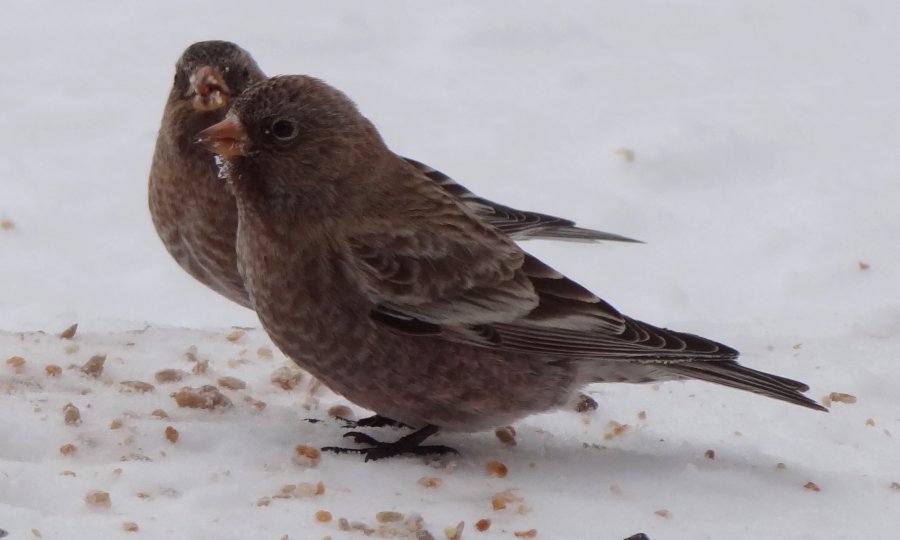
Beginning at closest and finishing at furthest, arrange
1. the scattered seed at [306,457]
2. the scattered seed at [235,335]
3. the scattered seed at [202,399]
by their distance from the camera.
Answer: the scattered seed at [306,457] < the scattered seed at [202,399] < the scattered seed at [235,335]

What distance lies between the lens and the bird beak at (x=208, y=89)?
5.32 meters

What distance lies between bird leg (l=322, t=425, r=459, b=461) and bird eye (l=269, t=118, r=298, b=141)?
0.88 metres

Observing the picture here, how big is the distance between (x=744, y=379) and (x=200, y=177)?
74.1 inches

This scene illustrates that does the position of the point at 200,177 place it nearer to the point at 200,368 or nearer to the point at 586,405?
the point at 200,368

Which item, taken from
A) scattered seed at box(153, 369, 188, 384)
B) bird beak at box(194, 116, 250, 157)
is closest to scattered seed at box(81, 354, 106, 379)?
scattered seed at box(153, 369, 188, 384)

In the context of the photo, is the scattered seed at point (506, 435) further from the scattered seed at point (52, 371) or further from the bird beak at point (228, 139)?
the scattered seed at point (52, 371)

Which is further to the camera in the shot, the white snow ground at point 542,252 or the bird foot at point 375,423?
the bird foot at point 375,423

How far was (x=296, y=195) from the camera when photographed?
4.55 meters

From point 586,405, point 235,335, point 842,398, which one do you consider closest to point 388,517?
point 586,405

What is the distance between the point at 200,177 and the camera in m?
5.34

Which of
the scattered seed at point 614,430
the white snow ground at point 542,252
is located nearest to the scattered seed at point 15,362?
the white snow ground at point 542,252

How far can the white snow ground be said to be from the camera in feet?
14.2

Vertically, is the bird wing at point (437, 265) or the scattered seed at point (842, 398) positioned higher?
the bird wing at point (437, 265)

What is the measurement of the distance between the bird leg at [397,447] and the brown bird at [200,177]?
827 mm
